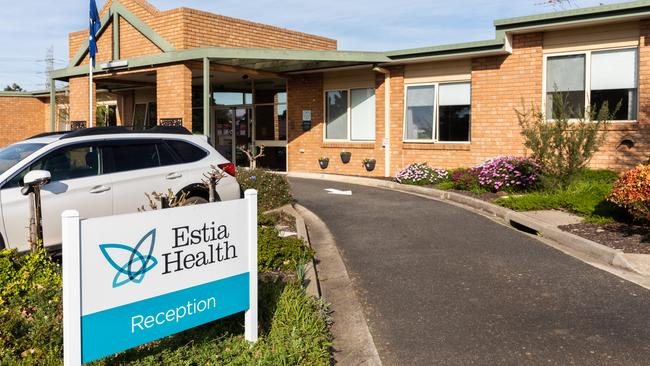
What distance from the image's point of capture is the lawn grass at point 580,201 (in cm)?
995

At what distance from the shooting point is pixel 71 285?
339cm

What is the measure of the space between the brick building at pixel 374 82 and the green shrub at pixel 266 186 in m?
2.22

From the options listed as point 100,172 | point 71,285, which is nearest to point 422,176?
point 100,172

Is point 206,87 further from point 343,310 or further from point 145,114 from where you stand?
point 145,114

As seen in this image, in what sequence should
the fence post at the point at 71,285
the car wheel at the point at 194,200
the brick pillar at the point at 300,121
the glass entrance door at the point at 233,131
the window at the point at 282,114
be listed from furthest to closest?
the glass entrance door at the point at 233,131
the window at the point at 282,114
the brick pillar at the point at 300,121
the car wheel at the point at 194,200
the fence post at the point at 71,285

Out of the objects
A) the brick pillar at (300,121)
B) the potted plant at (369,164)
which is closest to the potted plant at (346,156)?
the potted plant at (369,164)

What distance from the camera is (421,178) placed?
15.8 m

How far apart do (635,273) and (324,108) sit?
44.8ft

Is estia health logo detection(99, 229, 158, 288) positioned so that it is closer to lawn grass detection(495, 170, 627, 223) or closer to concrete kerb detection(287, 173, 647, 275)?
concrete kerb detection(287, 173, 647, 275)

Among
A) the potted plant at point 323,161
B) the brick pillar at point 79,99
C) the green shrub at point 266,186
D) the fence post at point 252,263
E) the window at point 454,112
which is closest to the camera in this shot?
the fence post at point 252,263

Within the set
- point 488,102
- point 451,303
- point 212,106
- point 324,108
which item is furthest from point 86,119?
point 451,303

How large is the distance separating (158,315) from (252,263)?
87 cm

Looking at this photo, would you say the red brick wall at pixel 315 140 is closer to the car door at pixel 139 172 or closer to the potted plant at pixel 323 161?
the potted plant at pixel 323 161

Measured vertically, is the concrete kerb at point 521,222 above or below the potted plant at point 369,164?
below
